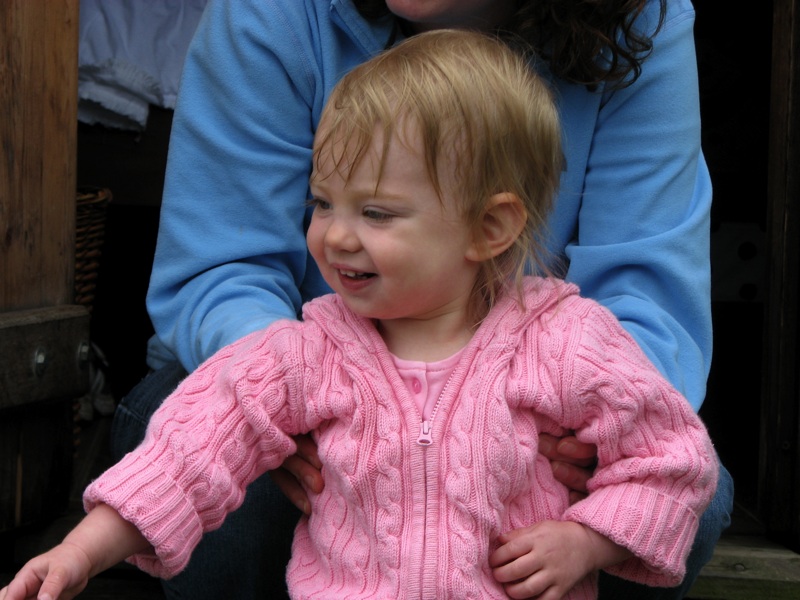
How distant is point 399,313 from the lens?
1.22 m

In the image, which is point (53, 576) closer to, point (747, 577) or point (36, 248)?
point (36, 248)

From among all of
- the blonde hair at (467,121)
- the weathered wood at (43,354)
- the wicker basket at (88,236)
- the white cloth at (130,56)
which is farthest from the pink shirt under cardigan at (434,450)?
the white cloth at (130,56)

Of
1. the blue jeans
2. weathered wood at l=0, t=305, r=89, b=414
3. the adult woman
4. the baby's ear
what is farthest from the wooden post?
the baby's ear

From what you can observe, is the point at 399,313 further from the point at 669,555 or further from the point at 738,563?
the point at 738,563

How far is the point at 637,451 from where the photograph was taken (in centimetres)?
119

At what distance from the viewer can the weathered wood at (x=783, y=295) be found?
2094 millimetres

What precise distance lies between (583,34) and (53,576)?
93 centimetres

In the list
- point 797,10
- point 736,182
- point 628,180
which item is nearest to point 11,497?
point 628,180

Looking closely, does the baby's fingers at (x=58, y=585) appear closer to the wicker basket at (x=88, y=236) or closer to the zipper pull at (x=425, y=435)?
the zipper pull at (x=425, y=435)

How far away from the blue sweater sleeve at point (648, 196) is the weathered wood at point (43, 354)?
806 mm

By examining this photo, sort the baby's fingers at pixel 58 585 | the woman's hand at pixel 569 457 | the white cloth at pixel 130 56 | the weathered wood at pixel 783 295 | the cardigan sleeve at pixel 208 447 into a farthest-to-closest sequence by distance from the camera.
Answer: the white cloth at pixel 130 56 → the weathered wood at pixel 783 295 → the woman's hand at pixel 569 457 → the cardigan sleeve at pixel 208 447 → the baby's fingers at pixel 58 585

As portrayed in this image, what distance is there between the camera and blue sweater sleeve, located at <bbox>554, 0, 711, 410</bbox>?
1481 millimetres

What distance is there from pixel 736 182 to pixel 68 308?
1.91m

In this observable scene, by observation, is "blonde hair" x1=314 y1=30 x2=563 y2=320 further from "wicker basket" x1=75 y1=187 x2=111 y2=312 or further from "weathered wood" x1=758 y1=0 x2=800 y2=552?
"wicker basket" x1=75 y1=187 x2=111 y2=312
